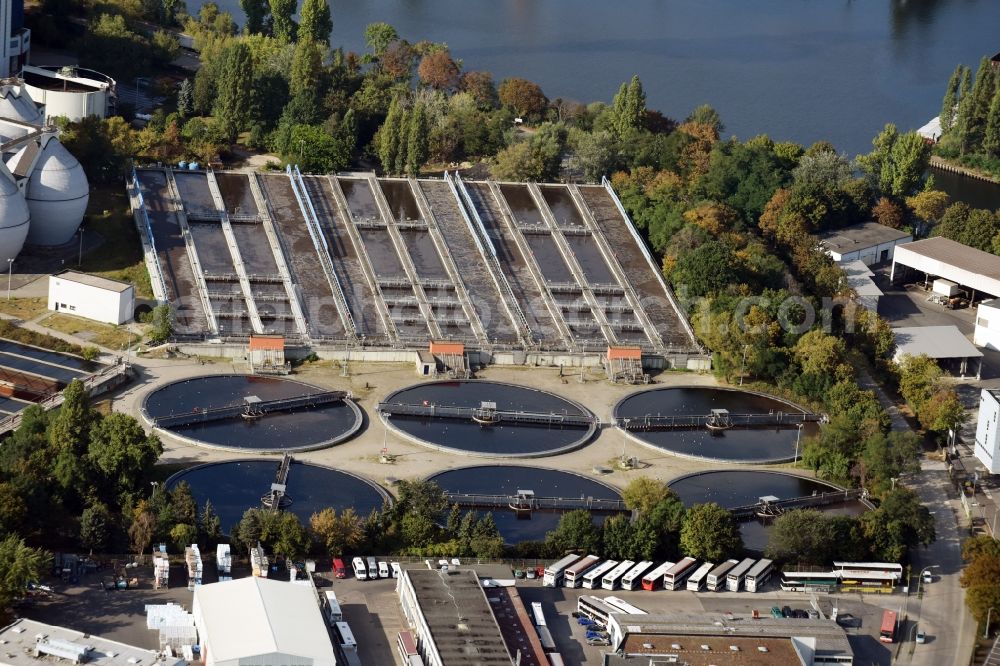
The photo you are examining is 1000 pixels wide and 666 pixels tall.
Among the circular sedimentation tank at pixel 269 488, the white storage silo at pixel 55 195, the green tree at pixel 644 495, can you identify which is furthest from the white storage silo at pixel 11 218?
the green tree at pixel 644 495

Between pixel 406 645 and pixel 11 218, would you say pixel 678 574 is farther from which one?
pixel 11 218

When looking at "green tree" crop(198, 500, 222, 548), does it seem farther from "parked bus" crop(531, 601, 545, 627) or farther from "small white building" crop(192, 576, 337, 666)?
"parked bus" crop(531, 601, 545, 627)

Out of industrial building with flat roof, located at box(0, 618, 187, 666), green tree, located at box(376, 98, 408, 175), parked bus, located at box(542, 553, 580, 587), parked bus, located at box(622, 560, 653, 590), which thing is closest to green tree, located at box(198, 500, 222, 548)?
industrial building with flat roof, located at box(0, 618, 187, 666)

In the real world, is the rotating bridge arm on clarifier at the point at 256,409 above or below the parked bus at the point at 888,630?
above

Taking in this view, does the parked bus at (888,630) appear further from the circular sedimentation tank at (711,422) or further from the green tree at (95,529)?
the green tree at (95,529)

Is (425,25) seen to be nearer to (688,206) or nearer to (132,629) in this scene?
(688,206)

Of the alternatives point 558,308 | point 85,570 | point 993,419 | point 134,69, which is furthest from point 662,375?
point 134,69
